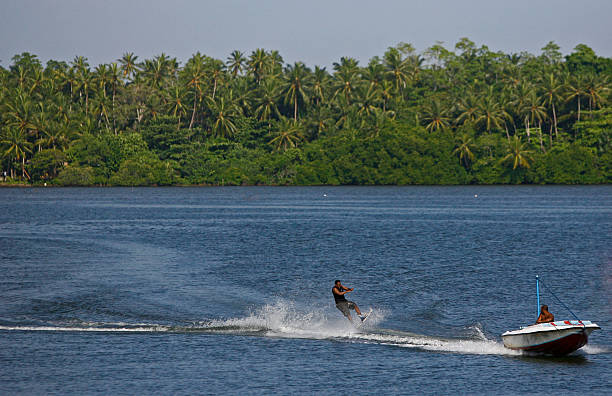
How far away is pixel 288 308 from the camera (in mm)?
41219

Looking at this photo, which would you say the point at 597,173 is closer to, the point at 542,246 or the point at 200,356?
the point at 542,246

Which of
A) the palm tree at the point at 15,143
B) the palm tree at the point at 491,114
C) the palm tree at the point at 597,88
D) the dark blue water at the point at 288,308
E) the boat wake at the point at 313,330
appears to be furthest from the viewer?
the palm tree at the point at 491,114

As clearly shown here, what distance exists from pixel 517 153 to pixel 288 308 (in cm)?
15858

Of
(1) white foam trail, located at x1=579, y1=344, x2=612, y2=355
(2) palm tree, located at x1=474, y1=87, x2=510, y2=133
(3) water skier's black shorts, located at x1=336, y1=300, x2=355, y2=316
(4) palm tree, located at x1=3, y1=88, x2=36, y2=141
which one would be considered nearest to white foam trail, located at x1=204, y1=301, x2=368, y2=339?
(3) water skier's black shorts, located at x1=336, y1=300, x2=355, y2=316

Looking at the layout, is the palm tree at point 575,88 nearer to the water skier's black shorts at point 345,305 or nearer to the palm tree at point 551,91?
the palm tree at point 551,91

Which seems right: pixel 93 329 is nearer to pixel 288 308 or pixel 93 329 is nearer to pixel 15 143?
pixel 288 308

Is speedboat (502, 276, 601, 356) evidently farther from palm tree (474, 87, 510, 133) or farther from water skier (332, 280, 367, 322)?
palm tree (474, 87, 510, 133)

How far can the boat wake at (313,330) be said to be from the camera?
108 feet

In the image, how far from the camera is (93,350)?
3222 cm

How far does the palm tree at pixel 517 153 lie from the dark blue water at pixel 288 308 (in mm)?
101951

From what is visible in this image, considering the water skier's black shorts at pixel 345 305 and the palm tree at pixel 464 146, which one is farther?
the palm tree at pixel 464 146

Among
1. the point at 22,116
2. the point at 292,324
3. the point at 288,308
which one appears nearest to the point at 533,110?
the point at 22,116

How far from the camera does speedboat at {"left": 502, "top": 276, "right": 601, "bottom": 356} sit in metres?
30.1

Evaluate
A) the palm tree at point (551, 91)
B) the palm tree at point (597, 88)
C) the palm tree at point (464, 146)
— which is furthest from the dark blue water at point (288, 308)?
the palm tree at point (597, 88)
